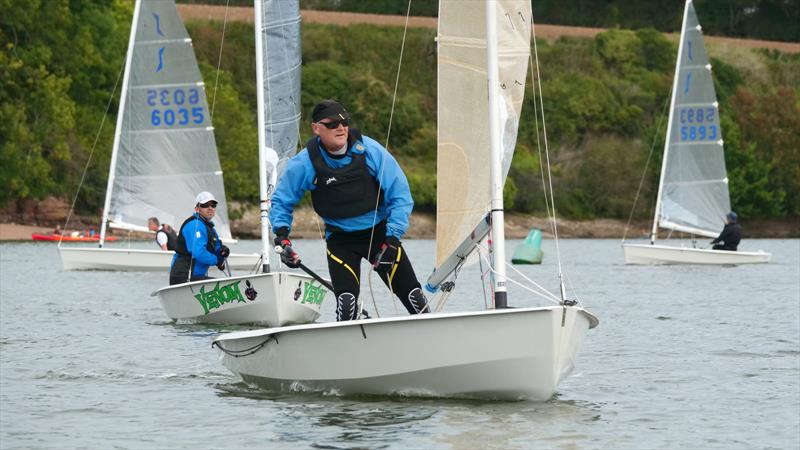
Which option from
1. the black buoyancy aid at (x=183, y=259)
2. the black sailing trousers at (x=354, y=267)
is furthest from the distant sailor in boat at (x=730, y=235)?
the black sailing trousers at (x=354, y=267)

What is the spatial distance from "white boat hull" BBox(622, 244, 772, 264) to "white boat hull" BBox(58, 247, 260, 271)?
11376 millimetres

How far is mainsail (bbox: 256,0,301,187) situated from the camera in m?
21.8

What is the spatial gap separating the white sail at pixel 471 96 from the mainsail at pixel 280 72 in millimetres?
10993

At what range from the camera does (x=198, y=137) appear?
30266mm

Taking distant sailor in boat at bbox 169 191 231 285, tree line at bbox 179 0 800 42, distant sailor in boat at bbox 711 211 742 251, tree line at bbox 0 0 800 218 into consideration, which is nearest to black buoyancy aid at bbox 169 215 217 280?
distant sailor in boat at bbox 169 191 231 285

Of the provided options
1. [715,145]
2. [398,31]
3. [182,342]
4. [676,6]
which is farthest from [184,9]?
[182,342]

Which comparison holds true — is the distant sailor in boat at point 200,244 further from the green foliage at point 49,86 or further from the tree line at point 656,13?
the tree line at point 656,13

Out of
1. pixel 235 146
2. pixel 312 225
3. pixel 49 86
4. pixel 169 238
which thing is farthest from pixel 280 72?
pixel 312 225

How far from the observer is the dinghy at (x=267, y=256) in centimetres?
1723

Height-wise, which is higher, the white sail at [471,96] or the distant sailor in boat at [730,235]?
the white sail at [471,96]

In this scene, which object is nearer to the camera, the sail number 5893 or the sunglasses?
the sunglasses

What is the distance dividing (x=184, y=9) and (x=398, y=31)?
41.8 ft

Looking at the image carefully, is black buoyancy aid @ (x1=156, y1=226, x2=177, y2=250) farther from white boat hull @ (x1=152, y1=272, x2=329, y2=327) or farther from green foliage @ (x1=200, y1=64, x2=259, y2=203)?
green foliage @ (x1=200, y1=64, x2=259, y2=203)

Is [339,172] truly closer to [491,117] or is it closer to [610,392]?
[491,117]
